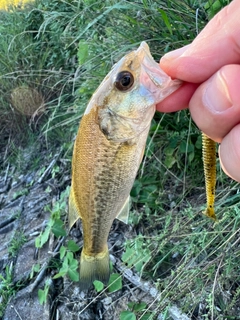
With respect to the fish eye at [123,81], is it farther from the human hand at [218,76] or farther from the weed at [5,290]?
the weed at [5,290]

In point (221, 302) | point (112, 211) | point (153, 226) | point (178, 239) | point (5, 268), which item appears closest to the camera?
Answer: point (112, 211)

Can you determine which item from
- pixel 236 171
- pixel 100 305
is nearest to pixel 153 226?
pixel 100 305

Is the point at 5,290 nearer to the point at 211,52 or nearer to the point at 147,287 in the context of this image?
the point at 147,287

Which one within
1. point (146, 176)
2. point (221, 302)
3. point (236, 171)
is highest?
point (236, 171)

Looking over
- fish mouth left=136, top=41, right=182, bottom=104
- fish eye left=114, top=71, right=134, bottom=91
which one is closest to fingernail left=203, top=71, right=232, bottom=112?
fish mouth left=136, top=41, right=182, bottom=104

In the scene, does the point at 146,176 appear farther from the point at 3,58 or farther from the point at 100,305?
the point at 3,58

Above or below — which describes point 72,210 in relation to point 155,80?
below

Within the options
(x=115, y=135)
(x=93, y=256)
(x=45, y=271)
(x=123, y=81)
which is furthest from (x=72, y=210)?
A: (x=45, y=271)
